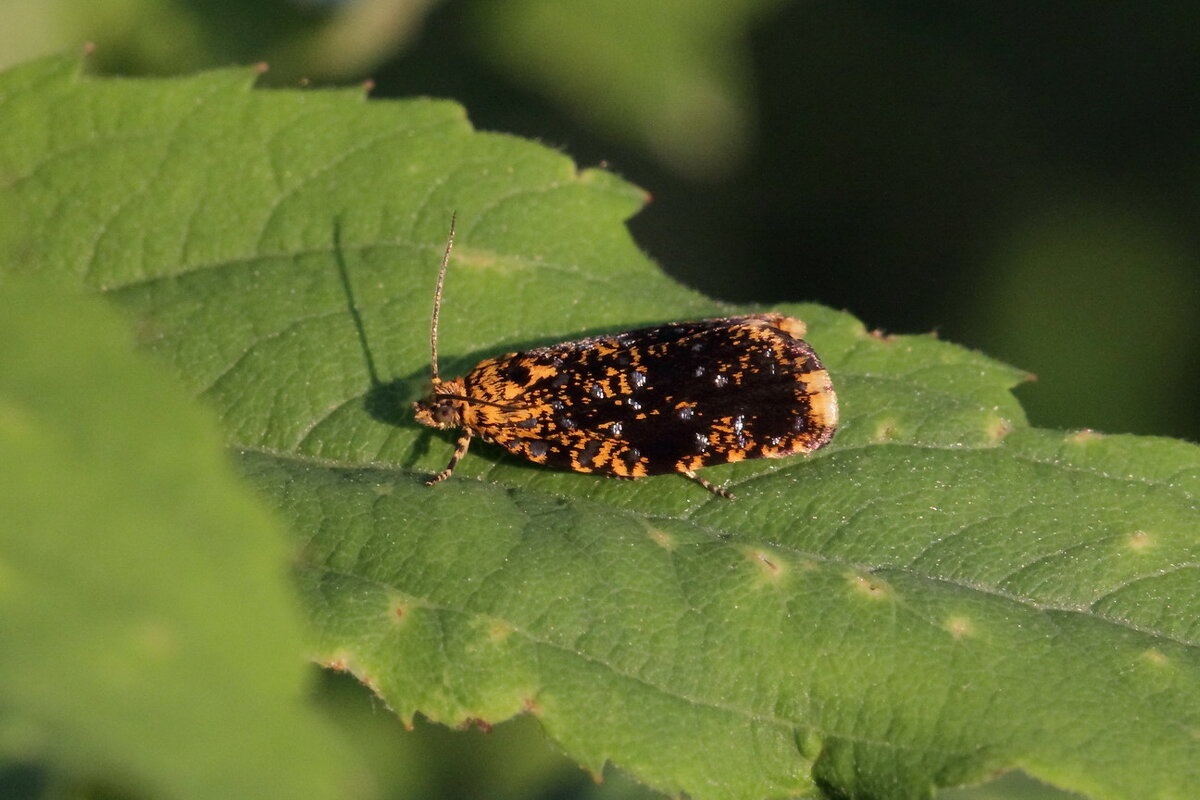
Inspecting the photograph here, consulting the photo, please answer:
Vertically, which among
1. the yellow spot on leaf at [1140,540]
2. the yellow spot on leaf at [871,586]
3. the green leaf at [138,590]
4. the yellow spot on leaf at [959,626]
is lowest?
the yellow spot on leaf at [871,586]

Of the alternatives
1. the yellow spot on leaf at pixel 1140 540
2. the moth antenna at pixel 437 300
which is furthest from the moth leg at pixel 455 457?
the yellow spot on leaf at pixel 1140 540

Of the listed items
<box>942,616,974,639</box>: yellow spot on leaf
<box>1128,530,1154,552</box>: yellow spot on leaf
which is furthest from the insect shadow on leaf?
<box>1128,530,1154,552</box>: yellow spot on leaf

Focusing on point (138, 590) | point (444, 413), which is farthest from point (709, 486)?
point (138, 590)

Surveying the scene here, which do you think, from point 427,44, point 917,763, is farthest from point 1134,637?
point 427,44

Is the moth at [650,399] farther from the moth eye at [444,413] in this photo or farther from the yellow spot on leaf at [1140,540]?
the yellow spot on leaf at [1140,540]

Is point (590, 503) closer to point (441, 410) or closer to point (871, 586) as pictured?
point (441, 410)

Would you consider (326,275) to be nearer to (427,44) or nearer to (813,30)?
(427,44)
